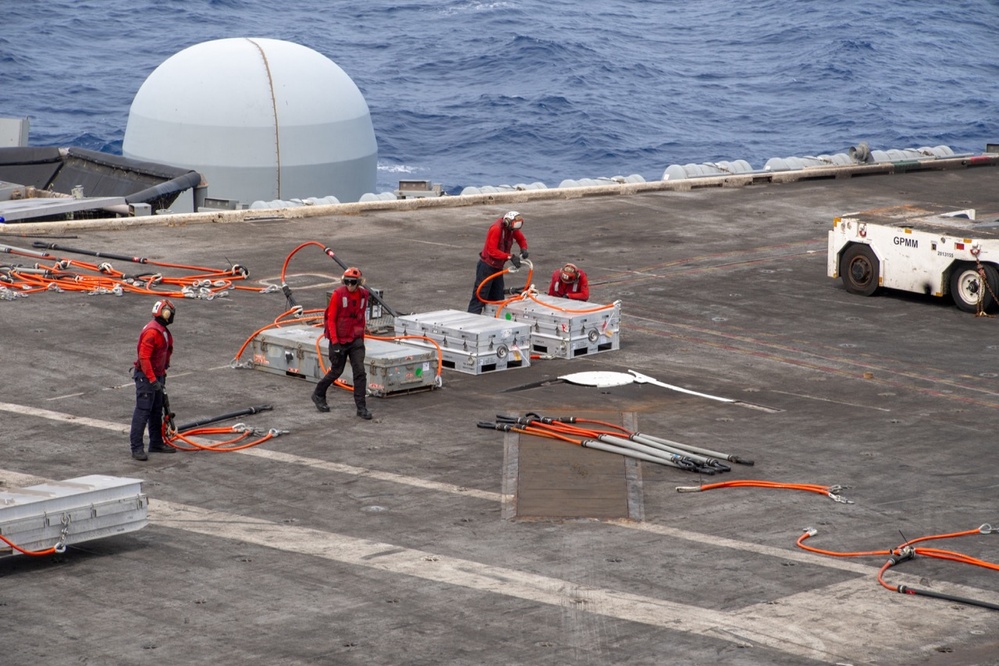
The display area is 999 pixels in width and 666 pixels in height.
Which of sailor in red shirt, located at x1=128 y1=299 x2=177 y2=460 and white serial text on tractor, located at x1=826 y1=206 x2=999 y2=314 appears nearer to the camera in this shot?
sailor in red shirt, located at x1=128 y1=299 x2=177 y2=460

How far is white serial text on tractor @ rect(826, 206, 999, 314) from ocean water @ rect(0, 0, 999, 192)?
4942 centimetres

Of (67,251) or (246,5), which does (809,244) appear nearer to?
(67,251)

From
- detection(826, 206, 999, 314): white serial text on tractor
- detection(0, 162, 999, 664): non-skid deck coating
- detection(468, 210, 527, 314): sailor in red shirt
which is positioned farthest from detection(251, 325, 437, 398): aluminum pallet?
detection(826, 206, 999, 314): white serial text on tractor

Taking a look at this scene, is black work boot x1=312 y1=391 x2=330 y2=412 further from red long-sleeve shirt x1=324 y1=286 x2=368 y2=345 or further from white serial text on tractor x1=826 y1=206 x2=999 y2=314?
white serial text on tractor x1=826 y1=206 x2=999 y2=314

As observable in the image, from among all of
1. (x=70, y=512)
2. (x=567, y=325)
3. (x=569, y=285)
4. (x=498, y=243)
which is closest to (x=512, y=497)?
(x=70, y=512)

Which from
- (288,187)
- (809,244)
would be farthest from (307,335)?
(288,187)

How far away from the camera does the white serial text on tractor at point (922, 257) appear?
28.6 meters

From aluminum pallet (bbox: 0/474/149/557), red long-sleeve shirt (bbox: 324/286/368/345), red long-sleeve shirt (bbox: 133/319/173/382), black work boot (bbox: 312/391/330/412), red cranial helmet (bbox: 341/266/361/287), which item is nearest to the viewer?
aluminum pallet (bbox: 0/474/149/557)

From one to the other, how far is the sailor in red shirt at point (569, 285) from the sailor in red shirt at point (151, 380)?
29.4 ft

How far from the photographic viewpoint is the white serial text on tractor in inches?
1128

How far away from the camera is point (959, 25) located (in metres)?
129

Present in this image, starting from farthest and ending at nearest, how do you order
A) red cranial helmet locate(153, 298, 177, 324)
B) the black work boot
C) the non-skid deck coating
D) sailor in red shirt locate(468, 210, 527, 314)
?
sailor in red shirt locate(468, 210, 527, 314) < the black work boot < red cranial helmet locate(153, 298, 177, 324) < the non-skid deck coating

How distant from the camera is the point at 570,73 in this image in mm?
106188

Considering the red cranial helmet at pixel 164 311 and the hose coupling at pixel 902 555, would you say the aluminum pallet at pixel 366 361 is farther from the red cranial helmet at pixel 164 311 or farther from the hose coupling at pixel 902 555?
the hose coupling at pixel 902 555
